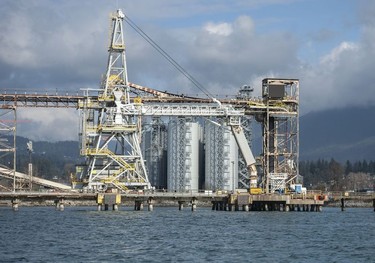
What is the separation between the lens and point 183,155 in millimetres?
173500

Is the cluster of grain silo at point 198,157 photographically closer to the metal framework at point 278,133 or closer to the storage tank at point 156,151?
the storage tank at point 156,151

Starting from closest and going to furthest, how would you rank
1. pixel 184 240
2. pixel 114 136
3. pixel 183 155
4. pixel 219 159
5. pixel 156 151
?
pixel 184 240, pixel 114 136, pixel 219 159, pixel 183 155, pixel 156 151

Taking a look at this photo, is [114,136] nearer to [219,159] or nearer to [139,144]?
[139,144]

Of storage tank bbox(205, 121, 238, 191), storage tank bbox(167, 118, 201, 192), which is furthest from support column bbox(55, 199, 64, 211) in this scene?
storage tank bbox(205, 121, 238, 191)

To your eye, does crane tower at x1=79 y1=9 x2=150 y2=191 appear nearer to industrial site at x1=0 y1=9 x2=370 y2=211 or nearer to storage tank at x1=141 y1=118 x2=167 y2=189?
industrial site at x1=0 y1=9 x2=370 y2=211

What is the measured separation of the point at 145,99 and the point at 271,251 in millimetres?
74156

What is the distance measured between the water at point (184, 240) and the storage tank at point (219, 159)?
8104cm

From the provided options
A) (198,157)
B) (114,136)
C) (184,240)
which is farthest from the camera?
(198,157)

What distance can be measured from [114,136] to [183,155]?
64.6m

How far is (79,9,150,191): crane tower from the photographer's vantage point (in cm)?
10981

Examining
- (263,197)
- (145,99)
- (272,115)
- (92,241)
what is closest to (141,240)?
(92,241)

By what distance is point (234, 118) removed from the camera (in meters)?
112

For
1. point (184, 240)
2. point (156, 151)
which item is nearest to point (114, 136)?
point (184, 240)

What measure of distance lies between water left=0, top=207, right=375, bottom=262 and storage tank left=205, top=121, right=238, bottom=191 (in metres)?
81.0
